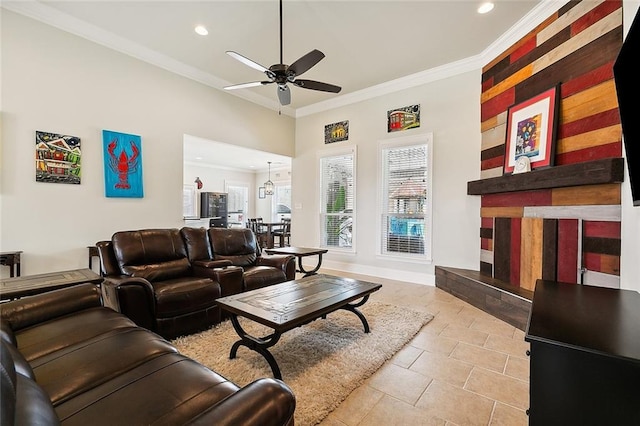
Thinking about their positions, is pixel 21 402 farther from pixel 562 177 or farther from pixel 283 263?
pixel 562 177

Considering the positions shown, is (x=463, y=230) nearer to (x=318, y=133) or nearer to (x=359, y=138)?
(x=359, y=138)

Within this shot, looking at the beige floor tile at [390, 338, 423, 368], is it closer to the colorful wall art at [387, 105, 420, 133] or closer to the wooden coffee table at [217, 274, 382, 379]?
the wooden coffee table at [217, 274, 382, 379]

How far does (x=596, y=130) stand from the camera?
99.8 inches

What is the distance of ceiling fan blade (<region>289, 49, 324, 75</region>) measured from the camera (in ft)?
9.02

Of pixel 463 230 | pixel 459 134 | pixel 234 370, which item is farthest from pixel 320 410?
pixel 459 134

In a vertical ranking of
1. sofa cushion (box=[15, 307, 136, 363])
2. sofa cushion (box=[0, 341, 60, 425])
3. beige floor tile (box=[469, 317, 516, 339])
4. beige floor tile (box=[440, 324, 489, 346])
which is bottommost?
beige floor tile (box=[440, 324, 489, 346])

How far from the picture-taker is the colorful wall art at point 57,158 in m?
3.18

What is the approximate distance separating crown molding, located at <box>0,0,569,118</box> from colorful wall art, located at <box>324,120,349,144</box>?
0.38m

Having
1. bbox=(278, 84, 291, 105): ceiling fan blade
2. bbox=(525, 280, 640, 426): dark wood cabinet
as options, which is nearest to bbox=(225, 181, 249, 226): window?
bbox=(278, 84, 291, 105): ceiling fan blade

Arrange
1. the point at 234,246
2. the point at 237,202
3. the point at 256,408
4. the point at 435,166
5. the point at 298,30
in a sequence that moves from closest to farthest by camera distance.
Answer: the point at 256,408
the point at 298,30
the point at 234,246
the point at 435,166
the point at 237,202

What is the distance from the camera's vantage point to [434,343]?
8.35 ft

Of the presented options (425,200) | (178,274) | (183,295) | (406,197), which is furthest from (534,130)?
(178,274)

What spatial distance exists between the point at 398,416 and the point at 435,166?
3.79m

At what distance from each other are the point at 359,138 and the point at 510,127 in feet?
8.42
